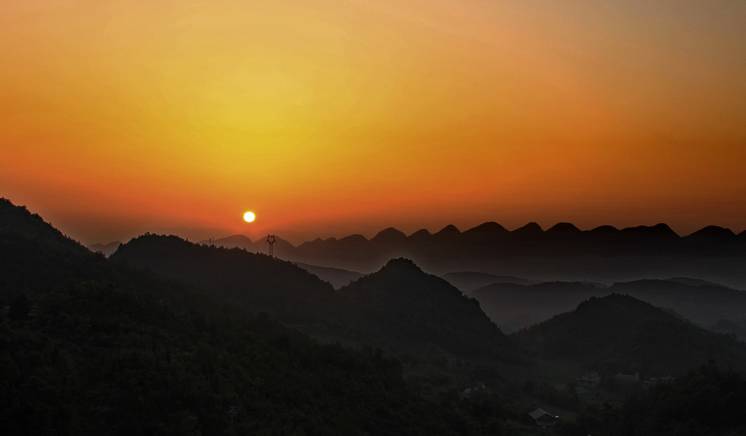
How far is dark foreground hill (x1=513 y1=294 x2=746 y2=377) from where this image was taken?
296ft

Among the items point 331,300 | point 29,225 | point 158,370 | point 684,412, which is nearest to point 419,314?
point 331,300

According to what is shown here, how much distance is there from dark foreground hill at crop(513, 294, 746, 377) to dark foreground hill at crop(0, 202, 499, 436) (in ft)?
155

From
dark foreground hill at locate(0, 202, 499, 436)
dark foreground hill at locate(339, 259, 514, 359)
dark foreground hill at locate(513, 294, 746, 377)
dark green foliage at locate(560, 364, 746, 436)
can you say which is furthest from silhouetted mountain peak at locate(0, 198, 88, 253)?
dark foreground hill at locate(513, 294, 746, 377)

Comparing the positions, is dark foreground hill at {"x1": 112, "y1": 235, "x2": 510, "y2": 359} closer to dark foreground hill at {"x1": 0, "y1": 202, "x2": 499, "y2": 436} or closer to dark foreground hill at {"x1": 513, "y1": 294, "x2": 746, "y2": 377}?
dark foreground hill at {"x1": 513, "y1": 294, "x2": 746, "y2": 377}

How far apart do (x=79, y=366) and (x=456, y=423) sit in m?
27.1

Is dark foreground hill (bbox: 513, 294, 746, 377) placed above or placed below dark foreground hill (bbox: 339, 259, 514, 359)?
below

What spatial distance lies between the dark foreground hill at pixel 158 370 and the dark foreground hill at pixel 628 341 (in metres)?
47.3

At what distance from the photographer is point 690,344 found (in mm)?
93000

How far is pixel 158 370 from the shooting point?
102ft

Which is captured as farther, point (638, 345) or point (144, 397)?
point (638, 345)

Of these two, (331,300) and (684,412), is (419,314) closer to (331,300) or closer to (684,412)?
(331,300)

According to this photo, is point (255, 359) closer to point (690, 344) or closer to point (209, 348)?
point (209, 348)

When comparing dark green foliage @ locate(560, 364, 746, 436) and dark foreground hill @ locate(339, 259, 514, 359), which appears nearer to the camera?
dark green foliage @ locate(560, 364, 746, 436)

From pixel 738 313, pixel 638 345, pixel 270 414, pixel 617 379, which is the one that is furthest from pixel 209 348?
pixel 738 313
